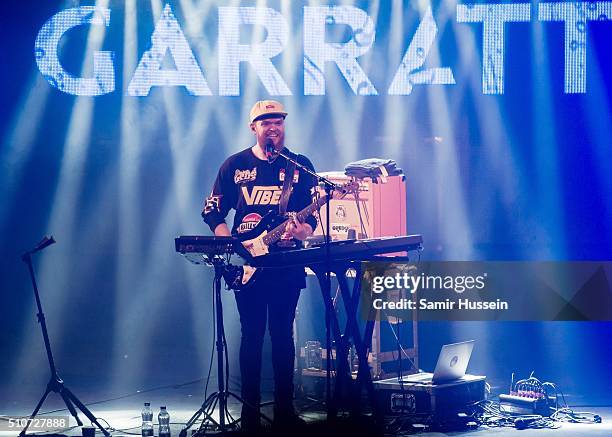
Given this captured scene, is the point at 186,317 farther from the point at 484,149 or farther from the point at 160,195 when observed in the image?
the point at 484,149

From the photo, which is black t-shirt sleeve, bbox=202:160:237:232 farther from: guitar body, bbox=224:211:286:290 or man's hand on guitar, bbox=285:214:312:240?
man's hand on guitar, bbox=285:214:312:240

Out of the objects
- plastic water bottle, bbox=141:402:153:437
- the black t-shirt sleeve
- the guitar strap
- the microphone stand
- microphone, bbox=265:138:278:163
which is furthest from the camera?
the black t-shirt sleeve

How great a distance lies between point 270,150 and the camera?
534cm

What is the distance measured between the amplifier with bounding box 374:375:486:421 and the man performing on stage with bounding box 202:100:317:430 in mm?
677

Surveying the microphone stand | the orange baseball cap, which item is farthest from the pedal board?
the orange baseball cap

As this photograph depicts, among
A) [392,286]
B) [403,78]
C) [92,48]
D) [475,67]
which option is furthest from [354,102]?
[92,48]

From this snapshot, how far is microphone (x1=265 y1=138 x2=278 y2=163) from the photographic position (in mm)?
5344

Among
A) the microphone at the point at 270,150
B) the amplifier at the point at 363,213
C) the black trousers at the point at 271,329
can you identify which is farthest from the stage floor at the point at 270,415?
the microphone at the point at 270,150

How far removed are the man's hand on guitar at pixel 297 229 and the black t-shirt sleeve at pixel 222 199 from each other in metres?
0.48

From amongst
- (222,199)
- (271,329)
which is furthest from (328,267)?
(222,199)

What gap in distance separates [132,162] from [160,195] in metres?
0.37

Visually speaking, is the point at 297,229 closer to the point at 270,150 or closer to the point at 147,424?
the point at 270,150

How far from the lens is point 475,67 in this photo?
6891 mm

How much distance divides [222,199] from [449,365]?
191cm
